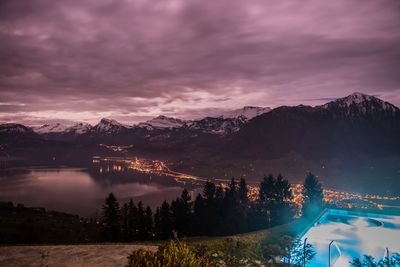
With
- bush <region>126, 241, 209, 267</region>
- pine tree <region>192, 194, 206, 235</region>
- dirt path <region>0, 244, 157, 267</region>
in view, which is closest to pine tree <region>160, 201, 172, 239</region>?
pine tree <region>192, 194, 206, 235</region>

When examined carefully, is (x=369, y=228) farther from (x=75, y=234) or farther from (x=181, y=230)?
(x=75, y=234)

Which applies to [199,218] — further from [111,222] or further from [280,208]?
[111,222]

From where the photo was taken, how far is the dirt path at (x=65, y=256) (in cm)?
1491

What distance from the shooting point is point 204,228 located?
56.1 metres

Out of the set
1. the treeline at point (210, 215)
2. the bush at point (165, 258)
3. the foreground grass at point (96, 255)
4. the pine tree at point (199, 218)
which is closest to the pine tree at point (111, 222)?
the treeline at point (210, 215)

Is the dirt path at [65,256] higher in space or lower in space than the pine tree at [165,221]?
higher

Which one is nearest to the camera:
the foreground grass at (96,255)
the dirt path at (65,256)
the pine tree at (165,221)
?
the dirt path at (65,256)

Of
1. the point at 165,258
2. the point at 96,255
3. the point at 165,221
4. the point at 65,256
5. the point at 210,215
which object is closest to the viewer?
the point at 165,258

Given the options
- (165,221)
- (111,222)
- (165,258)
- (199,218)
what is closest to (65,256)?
(165,258)

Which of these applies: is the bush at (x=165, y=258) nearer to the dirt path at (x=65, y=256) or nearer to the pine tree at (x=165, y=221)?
the dirt path at (x=65, y=256)

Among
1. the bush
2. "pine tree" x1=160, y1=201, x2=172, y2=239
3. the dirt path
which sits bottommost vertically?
"pine tree" x1=160, y1=201, x2=172, y2=239

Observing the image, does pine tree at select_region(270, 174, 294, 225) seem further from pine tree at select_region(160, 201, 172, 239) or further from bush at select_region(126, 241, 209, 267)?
bush at select_region(126, 241, 209, 267)

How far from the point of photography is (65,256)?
16.1 m

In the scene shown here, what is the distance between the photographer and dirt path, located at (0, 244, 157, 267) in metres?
14.9
